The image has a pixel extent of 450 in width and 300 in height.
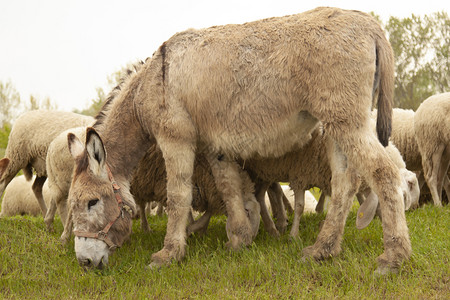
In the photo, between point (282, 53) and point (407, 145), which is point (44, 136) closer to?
point (282, 53)

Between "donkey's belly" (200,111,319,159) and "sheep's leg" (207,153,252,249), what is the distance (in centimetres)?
44

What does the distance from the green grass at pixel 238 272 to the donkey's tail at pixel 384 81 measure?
122 centimetres

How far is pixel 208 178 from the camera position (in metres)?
6.66

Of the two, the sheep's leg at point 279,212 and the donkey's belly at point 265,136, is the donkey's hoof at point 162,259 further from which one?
the sheep's leg at point 279,212

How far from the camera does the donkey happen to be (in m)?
4.72

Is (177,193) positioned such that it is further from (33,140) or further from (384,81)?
(33,140)

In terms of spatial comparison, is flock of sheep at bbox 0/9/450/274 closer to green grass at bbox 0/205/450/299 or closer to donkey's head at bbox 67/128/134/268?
donkey's head at bbox 67/128/134/268

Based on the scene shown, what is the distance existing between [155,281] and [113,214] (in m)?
0.84

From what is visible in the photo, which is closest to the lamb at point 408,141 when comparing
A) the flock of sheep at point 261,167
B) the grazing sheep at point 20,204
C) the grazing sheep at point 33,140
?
the flock of sheep at point 261,167

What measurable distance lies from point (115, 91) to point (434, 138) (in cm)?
527

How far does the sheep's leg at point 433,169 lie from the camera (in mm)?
8719

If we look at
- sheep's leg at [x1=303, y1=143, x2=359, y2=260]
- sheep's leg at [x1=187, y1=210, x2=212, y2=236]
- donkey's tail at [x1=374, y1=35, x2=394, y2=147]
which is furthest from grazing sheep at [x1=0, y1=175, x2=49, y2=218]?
donkey's tail at [x1=374, y1=35, x2=394, y2=147]

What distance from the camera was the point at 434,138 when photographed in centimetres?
870

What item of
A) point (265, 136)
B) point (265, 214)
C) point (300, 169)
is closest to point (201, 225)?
point (265, 214)
